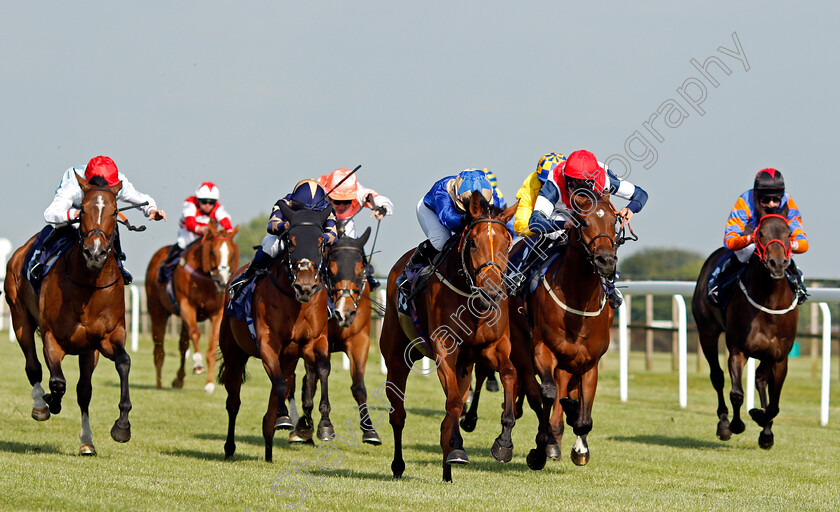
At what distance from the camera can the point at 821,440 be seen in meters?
10.2

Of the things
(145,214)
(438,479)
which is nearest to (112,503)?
(438,479)

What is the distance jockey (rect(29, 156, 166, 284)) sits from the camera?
8.12 m

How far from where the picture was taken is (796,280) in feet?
30.1

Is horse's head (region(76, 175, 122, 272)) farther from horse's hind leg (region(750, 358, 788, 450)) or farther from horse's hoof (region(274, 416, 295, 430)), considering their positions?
horse's hind leg (region(750, 358, 788, 450))

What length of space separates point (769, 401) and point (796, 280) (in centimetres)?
104

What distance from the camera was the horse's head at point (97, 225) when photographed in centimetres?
752

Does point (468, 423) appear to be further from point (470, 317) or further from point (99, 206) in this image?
point (99, 206)

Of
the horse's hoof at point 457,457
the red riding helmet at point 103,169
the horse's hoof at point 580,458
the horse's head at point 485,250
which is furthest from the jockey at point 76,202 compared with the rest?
the horse's hoof at point 580,458

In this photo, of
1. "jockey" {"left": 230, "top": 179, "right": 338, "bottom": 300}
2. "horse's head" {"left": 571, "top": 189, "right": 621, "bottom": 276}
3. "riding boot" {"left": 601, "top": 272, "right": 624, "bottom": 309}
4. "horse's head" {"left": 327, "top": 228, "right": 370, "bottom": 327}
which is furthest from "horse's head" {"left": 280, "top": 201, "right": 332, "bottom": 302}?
"riding boot" {"left": 601, "top": 272, "right": 624, "bottom": 309}

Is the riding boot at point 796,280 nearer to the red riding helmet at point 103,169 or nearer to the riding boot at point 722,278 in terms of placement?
the riding boot at point 722,278

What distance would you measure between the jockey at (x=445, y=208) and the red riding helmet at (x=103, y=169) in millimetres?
2343

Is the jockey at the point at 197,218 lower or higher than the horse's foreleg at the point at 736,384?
higher

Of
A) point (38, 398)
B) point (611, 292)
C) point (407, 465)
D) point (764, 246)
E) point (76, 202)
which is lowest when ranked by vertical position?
point (407, 465)

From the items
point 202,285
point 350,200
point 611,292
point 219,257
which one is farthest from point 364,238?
point 202,285
